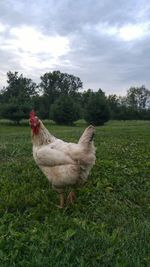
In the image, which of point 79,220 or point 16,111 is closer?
point 79,220

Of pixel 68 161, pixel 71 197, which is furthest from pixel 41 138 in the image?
pixel 71 197

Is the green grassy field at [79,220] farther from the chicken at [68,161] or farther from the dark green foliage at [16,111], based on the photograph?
the dark green foliage at [16,111]

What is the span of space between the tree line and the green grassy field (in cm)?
5004

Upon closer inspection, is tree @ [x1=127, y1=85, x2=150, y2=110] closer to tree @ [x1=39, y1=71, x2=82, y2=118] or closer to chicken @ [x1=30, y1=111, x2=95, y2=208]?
tree @ [x1=39, y1=71, x2=82, y2=118]

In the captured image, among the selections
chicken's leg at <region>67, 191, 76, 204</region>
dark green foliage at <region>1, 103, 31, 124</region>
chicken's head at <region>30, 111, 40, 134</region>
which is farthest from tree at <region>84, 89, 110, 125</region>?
chicken's leg at <region>67, 191, 76, 204</region>

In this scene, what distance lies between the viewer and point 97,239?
429 centimetres

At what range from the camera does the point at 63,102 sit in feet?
204

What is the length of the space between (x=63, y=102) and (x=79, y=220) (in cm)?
5727

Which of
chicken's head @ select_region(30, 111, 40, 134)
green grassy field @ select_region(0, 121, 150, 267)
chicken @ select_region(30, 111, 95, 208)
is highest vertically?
chicken's head @ select_region(30, 111, 40, 134)

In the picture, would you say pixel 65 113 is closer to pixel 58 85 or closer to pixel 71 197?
pixel 58 85

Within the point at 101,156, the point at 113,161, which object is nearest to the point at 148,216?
the point at 113,161

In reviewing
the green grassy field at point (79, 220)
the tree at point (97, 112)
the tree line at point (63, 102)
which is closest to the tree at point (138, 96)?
the tree line at point (63, 102)

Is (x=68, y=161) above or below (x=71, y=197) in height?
above

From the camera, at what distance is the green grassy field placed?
382cm
